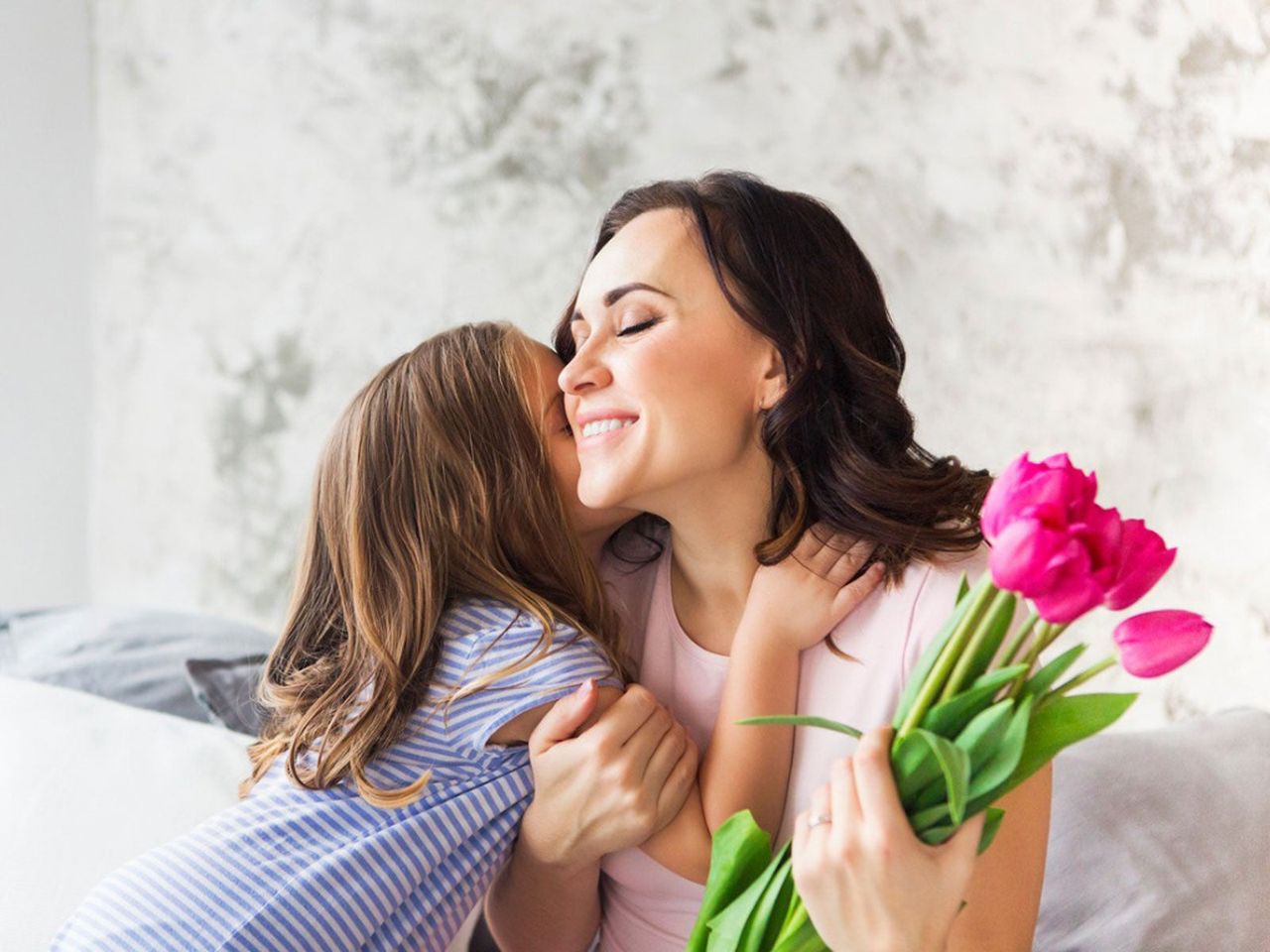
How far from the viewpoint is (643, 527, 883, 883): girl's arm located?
1.30 meters

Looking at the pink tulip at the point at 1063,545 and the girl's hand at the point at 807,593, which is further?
the girl's hand at the point at 807,593

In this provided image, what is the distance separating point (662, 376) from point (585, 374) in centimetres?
9

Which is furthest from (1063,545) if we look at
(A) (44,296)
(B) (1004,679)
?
(A) (44,296)

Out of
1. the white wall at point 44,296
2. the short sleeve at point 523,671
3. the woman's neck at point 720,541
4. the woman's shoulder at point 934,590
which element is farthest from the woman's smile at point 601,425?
the white wall at point 44,296

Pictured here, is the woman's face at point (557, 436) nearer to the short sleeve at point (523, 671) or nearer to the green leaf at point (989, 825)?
the short sleeve at point (523, 671)

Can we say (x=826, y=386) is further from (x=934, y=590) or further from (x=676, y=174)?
(x=676, y=174)

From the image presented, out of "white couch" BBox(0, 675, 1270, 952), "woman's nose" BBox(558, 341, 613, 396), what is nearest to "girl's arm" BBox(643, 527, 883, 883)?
"woman's nose" BBox(558, 341, 613, 396)

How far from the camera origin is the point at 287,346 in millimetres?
2775

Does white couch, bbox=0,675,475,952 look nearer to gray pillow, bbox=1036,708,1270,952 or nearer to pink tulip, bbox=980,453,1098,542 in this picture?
gray pillow, bbox=1036,708,1270,952

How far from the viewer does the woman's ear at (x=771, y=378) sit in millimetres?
1377

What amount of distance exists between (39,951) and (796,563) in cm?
96

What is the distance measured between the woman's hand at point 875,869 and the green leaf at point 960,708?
41mm

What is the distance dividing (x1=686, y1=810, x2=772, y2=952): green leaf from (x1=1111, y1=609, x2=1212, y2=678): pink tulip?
0.31 m

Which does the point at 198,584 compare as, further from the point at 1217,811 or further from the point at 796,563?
the point at 1217,811
